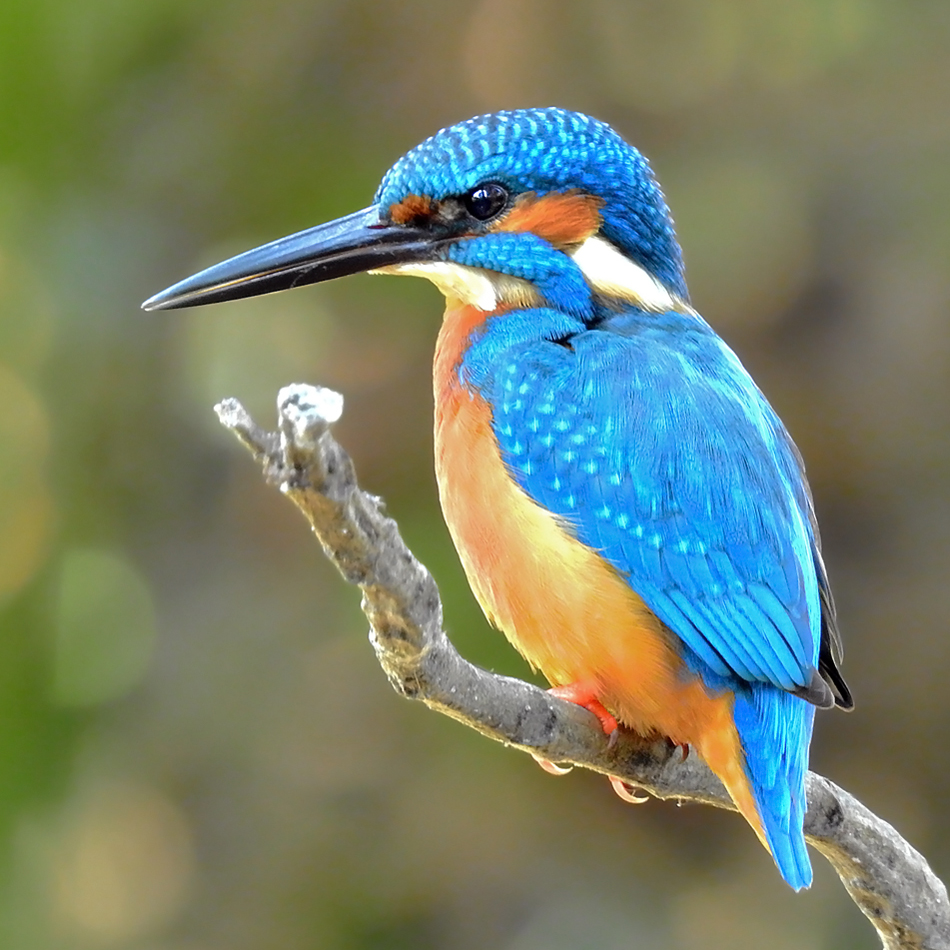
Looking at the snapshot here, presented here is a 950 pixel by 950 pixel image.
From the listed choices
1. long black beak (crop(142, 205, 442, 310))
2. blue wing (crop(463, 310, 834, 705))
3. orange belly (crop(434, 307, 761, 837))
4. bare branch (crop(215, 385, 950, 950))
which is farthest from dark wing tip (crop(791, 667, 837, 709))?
long black beak (crop(142, 205, 442, 310))

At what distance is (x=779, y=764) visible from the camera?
6.32 feet

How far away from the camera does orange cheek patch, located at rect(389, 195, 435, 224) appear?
219cm

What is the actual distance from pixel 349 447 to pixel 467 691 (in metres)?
1.93

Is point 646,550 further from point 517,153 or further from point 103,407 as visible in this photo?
point 103,407

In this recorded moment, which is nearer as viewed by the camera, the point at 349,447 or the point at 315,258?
the point at 315,258

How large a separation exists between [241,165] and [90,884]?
1829 mm

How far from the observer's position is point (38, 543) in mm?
3340

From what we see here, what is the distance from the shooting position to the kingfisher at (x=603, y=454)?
1.98 meters

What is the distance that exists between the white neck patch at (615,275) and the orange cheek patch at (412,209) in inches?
9.9

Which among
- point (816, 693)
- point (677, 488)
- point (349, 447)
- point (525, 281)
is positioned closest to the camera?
point (816, 693)

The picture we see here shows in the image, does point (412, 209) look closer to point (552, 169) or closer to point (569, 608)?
point (552, 169)

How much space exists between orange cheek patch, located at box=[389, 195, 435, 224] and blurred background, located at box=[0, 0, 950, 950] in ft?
3.84

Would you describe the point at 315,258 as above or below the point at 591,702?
above

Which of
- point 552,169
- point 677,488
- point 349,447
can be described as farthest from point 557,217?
point 349,447
